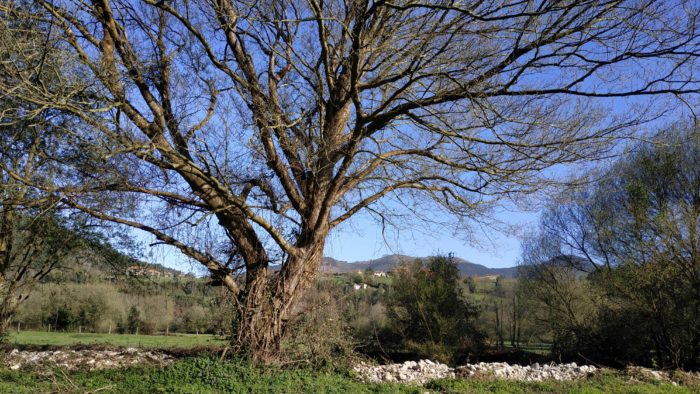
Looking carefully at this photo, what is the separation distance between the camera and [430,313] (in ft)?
56.5

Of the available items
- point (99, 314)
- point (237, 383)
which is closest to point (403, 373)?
point (237, 383)

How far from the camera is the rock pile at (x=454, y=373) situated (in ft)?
26.5

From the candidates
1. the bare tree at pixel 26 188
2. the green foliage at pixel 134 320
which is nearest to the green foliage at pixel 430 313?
the bare tree at pixel 26 188

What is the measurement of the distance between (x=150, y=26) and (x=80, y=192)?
3.44 meters

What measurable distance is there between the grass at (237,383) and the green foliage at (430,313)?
8975 mm

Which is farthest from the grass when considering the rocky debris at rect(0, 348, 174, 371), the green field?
the green field

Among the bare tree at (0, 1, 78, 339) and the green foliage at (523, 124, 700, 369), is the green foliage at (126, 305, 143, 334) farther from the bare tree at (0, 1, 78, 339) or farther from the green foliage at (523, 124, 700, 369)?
the green foliage at (523, 124, 700, 369)

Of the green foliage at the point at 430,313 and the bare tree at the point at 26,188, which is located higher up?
the bare tree at the point at 26,188

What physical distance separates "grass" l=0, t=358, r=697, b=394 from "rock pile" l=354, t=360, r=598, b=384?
1.67 feet

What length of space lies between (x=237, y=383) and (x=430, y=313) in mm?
11694

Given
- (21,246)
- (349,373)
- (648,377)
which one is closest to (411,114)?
(349,373)

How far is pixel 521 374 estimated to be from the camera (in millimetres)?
8875

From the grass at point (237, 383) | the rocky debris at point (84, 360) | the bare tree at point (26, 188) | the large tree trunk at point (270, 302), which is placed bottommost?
the rocky debris at point (84, 360)

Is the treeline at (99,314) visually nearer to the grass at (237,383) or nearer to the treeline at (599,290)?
the treeline at (599,290)
